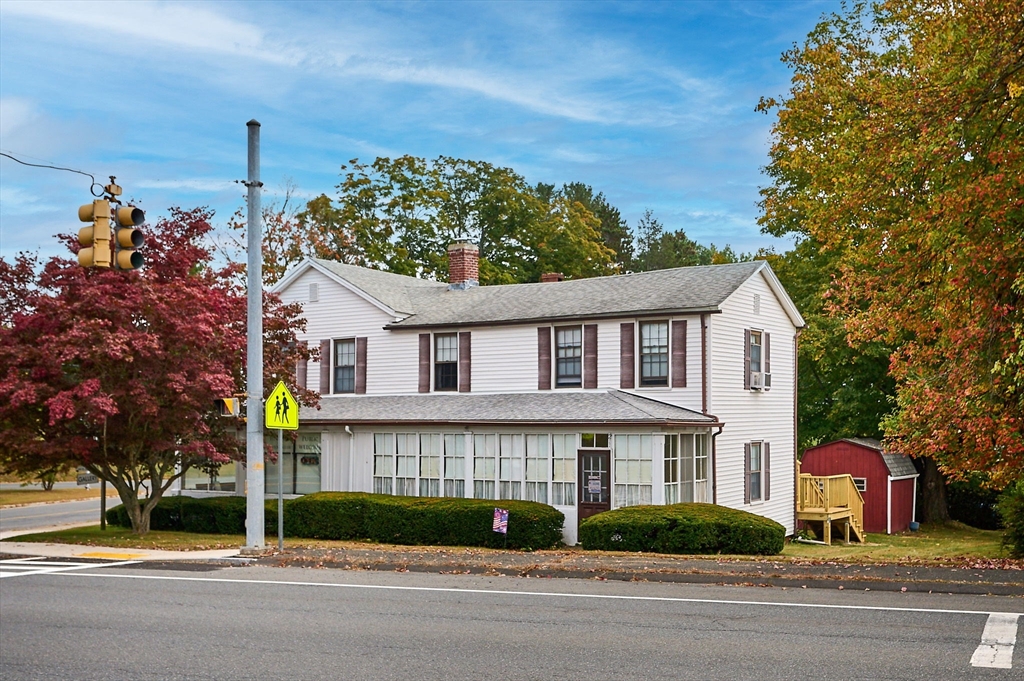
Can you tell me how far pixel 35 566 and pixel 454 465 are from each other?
1292 centimetres

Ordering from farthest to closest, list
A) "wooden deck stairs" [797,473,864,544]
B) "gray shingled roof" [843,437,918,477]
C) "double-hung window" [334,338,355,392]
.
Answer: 1. "gray shingled roof" [843,437,918,477]
2. "wooden deck stairs" [797,473,864,544]
3. "double-hung window" [334,338,355,392]

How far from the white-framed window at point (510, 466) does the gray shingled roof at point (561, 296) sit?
3832 mm

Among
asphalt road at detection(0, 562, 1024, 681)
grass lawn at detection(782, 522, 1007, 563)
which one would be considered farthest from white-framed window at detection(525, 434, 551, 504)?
asphalt road at detection(0, 562, 1024, 681)

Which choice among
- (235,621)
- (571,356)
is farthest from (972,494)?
(235,621)

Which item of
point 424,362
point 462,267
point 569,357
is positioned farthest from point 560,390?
point 462,267

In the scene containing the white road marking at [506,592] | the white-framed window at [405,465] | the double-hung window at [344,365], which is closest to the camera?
the white road marking at [506,592]

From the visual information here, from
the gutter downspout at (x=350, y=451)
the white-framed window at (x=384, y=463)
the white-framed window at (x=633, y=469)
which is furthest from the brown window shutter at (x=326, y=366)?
the white-framed window at (x=633, y=469)

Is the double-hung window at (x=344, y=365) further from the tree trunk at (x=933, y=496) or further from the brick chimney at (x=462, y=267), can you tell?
the tree trunk at (x=933, y=496)

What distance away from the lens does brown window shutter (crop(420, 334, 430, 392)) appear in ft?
106

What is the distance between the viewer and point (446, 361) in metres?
32.4

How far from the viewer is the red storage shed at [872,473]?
40.0m

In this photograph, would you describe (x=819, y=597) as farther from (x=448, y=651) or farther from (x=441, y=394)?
(x=441, y=394)

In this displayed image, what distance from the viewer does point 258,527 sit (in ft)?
64.7

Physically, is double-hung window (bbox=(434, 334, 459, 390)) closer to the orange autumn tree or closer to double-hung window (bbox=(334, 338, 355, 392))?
double-hung window (bbox=(334, 338, 355, 392))
